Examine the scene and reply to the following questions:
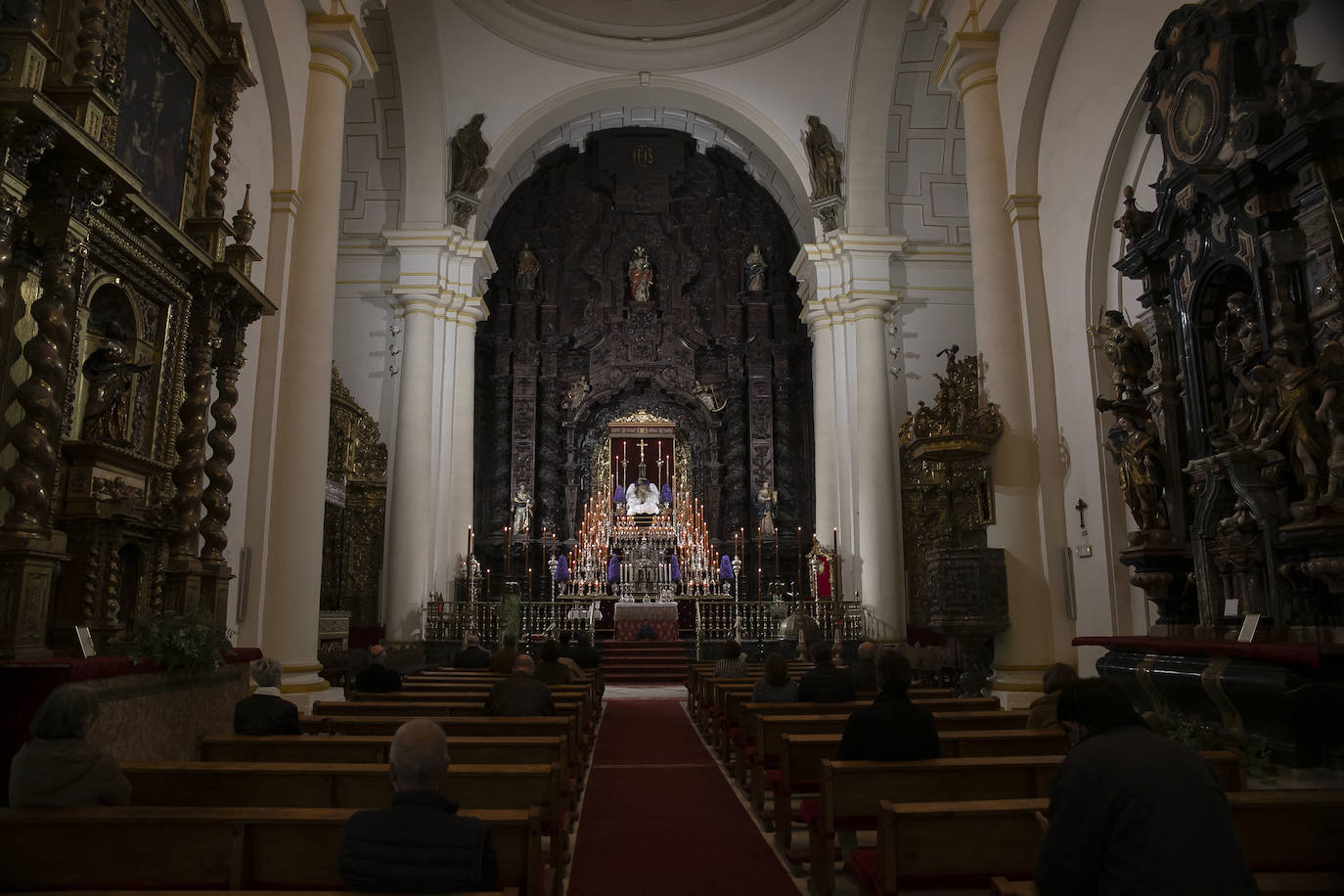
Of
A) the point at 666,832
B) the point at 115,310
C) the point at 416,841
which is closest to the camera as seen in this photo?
the point at 416,841

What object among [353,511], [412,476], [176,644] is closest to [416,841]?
[176,644]

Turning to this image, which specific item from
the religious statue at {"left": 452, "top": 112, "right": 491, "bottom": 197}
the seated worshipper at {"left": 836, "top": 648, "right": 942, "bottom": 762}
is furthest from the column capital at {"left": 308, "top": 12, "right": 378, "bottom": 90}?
the seated worshipper at {"left": 836, "top": 648, "right": 942, "bottom": 762}

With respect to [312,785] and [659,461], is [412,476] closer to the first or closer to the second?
[659,461]

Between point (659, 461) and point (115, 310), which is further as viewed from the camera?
point (659, 461)

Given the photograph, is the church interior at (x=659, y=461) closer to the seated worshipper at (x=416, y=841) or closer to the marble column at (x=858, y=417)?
the marble column at (x=858, y=417)

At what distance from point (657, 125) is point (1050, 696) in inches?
690

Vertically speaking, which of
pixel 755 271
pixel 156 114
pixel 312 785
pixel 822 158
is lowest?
pixel 312 785

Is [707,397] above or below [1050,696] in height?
above

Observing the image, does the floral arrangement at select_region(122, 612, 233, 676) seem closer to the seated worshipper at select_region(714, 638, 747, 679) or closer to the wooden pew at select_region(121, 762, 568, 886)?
the wooden pew at select_region(121, 762, 568, 886)

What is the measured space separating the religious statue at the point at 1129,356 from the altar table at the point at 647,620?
367 inches

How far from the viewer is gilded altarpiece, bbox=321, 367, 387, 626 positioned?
14.6m

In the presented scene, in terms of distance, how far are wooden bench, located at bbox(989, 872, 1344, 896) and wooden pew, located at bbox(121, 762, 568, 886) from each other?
6.16 feet

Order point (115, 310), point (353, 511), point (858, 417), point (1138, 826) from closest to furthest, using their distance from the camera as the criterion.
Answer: point (1138, 826) → point (115, 310) → point (353, 511) → point (858, 417)

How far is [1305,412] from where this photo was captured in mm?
5816
